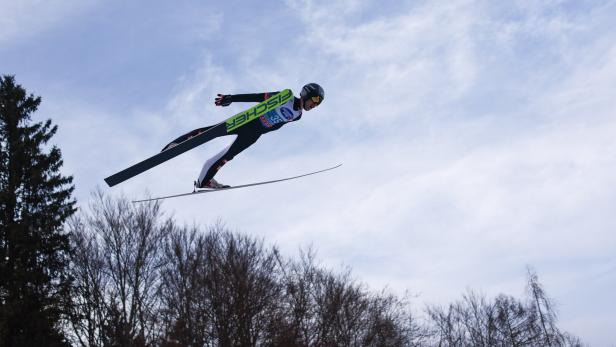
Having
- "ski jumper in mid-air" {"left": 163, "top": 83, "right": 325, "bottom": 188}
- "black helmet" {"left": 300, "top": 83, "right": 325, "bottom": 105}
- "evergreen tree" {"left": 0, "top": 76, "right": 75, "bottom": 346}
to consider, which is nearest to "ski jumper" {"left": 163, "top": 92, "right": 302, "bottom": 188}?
"ski jumper in mid-air" {"left": 163, "top": 83, "right": 325, "bottom": 188}

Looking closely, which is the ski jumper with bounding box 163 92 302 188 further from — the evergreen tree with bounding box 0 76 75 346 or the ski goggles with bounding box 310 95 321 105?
the evergreen tree with bounding box 0 76 75 346

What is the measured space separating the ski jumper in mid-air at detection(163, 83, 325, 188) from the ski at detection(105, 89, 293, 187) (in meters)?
0.06

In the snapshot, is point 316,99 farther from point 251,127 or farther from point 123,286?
point 123,286

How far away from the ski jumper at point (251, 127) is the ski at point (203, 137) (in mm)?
52

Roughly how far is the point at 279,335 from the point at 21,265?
9.82 meters

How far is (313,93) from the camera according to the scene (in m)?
6.70

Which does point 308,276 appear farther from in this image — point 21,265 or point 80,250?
point 21,265

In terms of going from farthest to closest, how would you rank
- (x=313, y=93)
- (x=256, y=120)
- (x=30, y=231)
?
Answer: (x=30, y=231)
(x=256, y=120)
(x=313, y=93)

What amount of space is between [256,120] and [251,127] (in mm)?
128

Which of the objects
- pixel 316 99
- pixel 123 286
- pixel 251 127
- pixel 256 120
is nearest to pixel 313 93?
pixel 316 99

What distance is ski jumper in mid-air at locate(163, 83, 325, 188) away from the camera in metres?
6.78

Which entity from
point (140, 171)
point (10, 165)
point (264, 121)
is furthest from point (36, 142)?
point (264, 121)

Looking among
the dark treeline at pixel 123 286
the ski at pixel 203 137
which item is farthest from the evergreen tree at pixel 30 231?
the ski at pixel 203 137

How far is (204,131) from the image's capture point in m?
7.06
